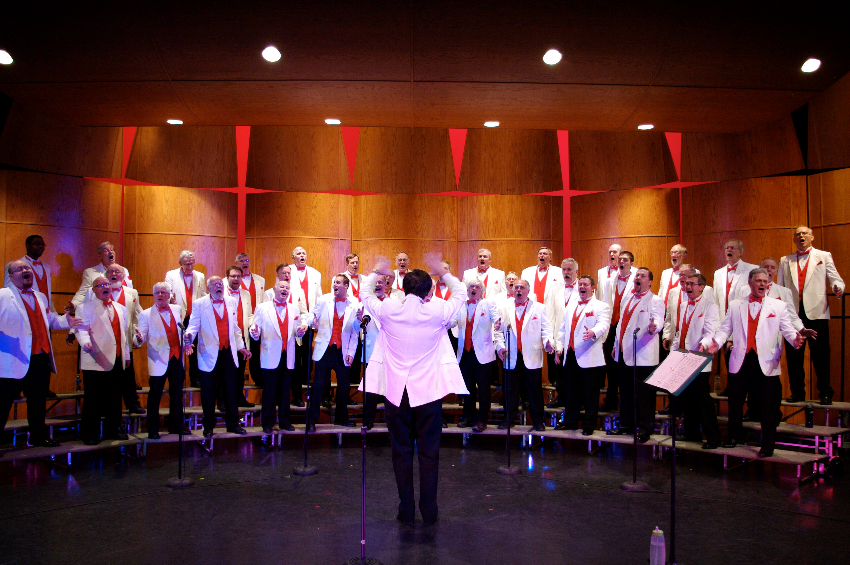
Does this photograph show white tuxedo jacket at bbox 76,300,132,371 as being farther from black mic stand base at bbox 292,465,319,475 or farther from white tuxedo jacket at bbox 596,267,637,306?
white tuxedo jacket at bbox 596,267,637,306

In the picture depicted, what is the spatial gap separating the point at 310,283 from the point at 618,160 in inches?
189

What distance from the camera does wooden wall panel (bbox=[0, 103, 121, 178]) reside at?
734 cm

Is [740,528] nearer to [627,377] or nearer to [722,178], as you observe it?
[627,377]

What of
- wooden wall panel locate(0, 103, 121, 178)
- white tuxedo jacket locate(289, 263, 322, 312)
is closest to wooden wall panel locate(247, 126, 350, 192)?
white tuxedo jacket locate(289, 263, 322, 312)

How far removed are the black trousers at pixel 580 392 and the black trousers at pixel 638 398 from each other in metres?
0.27

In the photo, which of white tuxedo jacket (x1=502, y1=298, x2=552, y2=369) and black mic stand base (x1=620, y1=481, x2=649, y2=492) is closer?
black mic stand base (x1=620, y1=481, x2=649, y2=492)

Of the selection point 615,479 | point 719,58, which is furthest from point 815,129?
point 615,479

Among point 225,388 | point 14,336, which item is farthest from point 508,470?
point 14,336

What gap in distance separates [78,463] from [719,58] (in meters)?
7.31

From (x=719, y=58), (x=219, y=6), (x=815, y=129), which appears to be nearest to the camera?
(x=219, y=6)

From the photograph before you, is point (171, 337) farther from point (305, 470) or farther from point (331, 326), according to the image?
point (305, 470)

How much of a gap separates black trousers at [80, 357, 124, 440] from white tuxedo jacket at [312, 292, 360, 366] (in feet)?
6.57

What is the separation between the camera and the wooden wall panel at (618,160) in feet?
30.1

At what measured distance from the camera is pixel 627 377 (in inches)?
261
